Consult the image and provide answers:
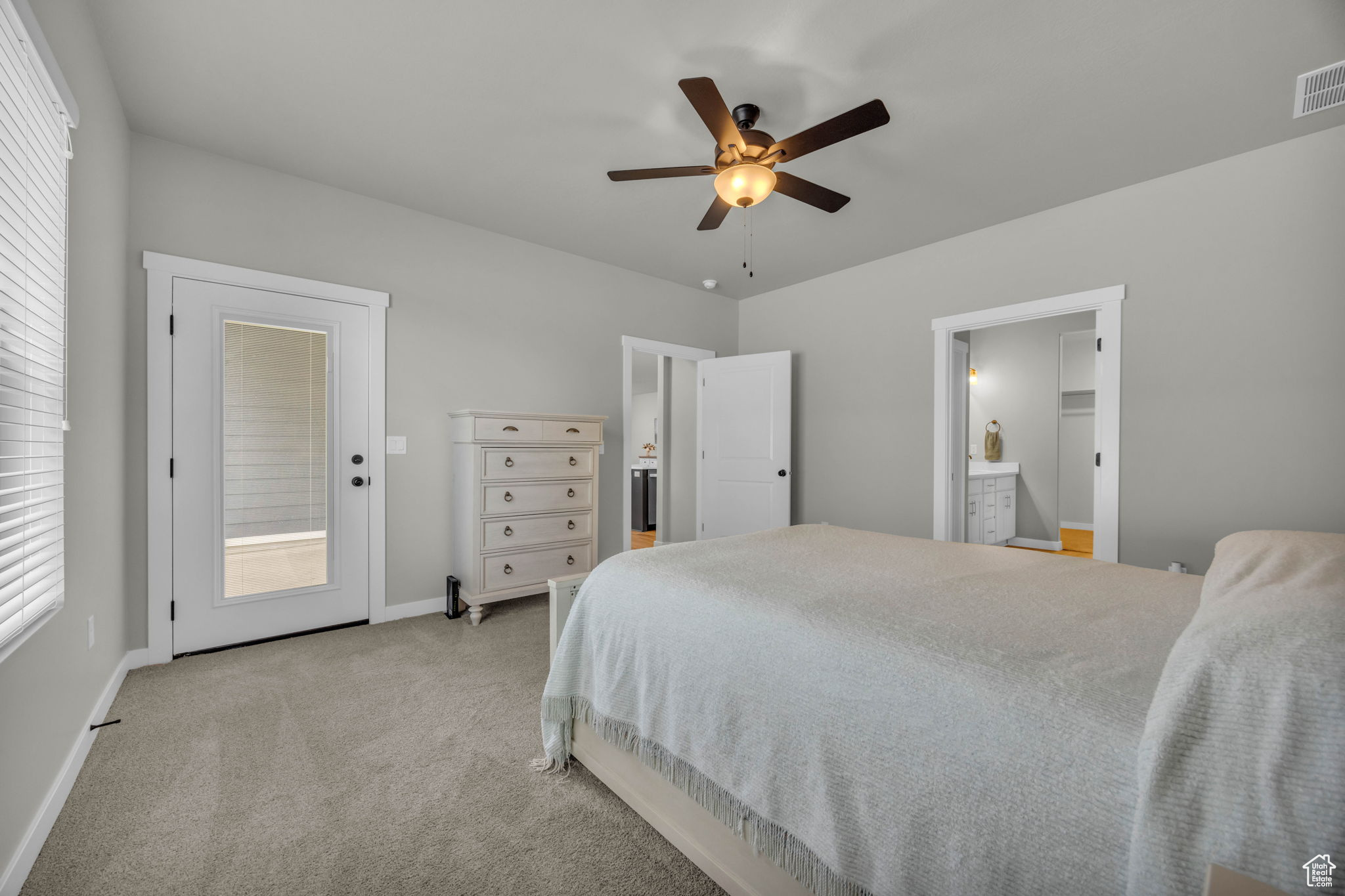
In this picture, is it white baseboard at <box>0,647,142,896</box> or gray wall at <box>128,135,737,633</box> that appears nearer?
white baseboard at <box>0,647,142,896</box>

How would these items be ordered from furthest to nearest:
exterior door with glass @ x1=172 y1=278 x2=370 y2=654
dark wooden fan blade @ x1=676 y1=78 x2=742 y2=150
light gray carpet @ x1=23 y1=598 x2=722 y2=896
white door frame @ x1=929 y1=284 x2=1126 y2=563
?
1. white door frame @ x1=929 y1=284 x2=1126 y2=563
2. exterior door with glass @ x1=172 y1=278 x2=370 y2=654
3. dark wooden fan blade @ x1=676 y1=78 x2=742 y2=150
4. light gray carpet @ x1=23 y1=598 x2=722 y2=896

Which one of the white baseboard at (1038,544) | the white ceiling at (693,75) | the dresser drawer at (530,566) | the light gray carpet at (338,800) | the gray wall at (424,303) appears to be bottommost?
the light gray carpet at (338,800)

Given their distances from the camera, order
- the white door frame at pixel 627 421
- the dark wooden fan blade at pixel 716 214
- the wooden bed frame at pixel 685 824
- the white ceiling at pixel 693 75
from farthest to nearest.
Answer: the white door frame at pixel 627 421
the dark wooden fan blade at pixel 716 214
the white ceiling at pixel 693 75
the wooden bed frame at pixel 685 824

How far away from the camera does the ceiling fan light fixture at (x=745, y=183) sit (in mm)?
2258

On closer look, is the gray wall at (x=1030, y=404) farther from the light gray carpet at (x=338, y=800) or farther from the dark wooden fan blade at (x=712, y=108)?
the light gray carpet at (x=338, y=800)

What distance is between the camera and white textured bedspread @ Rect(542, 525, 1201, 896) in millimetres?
803

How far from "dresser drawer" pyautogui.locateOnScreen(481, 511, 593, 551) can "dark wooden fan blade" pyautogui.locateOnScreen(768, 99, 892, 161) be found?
2.49 m

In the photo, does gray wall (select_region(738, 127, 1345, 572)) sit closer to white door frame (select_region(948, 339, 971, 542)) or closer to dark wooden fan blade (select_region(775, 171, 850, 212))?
white door frame (select_region(948, 339, 971, 542))

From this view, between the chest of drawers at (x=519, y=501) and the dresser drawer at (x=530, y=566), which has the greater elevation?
the chest of drawers at (x=519, y=501)

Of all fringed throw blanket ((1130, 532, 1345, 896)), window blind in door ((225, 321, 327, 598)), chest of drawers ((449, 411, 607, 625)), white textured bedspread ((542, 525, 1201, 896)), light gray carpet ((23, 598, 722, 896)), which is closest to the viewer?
fringed throw blanket ((1130, 532, 1345, 896))

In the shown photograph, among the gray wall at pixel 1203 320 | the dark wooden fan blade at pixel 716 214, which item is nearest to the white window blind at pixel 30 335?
the dark wooden fan blade at pixel 716 214

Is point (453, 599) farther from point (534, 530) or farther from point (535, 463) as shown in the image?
point (535, 463)

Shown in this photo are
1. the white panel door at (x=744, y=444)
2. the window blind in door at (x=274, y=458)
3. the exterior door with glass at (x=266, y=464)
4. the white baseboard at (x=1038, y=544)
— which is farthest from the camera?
the white baseboard at (x=1038, y=544)

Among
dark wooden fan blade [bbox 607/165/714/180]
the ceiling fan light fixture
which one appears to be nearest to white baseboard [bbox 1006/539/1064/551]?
the ceiling fan light fixture
